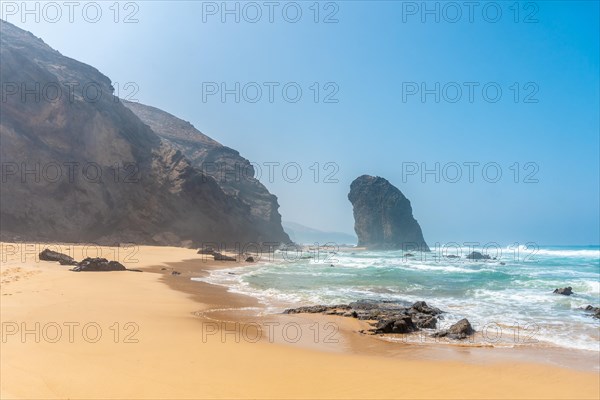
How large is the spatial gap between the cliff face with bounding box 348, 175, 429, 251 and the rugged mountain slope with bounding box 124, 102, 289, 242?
129 feet

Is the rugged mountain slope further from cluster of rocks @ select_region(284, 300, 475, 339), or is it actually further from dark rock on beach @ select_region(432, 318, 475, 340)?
dark rock on beach @ select_region(432, 318, 475, 340)

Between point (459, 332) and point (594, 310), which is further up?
point (459, 332)

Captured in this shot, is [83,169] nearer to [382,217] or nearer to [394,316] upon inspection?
[394,316]

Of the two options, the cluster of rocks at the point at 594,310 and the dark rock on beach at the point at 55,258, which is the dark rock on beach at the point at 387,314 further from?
the dark rock on beach at the point at 55,258

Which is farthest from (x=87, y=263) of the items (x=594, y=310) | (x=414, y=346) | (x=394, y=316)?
(x=594, y=310)

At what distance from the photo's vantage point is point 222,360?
6180 mm

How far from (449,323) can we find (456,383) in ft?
18.7

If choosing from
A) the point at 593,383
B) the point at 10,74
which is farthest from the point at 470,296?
the point at 10,74

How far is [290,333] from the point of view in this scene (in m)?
9.12

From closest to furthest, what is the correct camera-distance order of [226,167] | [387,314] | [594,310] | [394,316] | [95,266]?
[394,316], [387,314], [594,310], [95,266], [226,167]

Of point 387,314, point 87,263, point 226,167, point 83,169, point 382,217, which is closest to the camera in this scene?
point 387,314

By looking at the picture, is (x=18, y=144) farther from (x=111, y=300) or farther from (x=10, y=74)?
(x=111, y=300)

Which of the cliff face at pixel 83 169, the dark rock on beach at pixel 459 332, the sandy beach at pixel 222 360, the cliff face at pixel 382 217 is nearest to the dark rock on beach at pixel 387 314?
the dark rock on beach at pixel 459 332

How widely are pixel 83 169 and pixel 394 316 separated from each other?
44.8 meters
